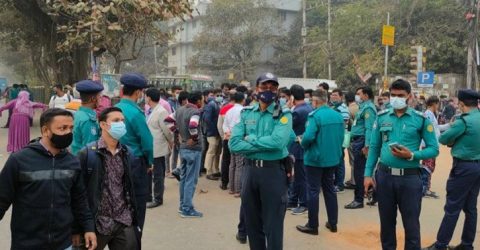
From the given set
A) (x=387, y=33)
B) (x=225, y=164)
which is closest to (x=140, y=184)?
(x=225, y=164)

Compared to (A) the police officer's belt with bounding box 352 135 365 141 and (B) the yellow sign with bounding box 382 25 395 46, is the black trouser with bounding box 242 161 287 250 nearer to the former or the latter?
(A) the police officer's belt with bounding box 352 135 365 141

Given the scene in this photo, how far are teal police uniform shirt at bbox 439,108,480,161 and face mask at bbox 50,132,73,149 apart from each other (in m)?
4.06

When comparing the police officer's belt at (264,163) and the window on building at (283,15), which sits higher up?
the window on building at (283,15)

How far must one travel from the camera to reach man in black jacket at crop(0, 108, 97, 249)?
9.32 feet

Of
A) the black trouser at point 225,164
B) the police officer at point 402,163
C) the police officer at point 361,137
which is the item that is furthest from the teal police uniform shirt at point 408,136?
the black trouser at point 225,164

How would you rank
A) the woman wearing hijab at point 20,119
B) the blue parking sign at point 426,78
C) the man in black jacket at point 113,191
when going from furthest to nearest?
1. the blue parking sign at point 426,78
2. the woman wearing hijab at point 20,119
3. the man in black jacket at point 113,191

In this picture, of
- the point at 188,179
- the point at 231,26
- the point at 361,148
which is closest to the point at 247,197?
the point at 188,179

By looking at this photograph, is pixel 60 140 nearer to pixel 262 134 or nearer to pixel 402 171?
pixel 262 134

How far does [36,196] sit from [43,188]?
0.21 ft

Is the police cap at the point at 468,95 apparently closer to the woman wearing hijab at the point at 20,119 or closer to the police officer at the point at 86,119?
the police officer at the point at 86,119

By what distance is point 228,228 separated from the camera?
6.11m

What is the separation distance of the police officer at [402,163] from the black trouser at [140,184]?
2326 millimetres

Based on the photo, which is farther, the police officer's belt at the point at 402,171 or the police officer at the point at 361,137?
the police officer at the point at 361,137

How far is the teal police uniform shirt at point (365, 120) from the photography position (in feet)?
23.0
